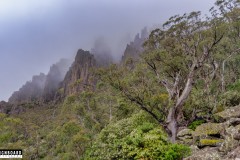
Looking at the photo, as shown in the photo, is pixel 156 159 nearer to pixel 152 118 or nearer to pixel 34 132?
pixel 152 118

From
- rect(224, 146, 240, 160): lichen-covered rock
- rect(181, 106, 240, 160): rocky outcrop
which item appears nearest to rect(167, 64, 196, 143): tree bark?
rect(181, 106, 240, 160): rocky outcrop

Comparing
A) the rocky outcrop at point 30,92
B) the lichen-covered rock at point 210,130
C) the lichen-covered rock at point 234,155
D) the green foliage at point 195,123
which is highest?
the rocky outcrop at point 30,92

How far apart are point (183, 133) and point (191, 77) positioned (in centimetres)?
433

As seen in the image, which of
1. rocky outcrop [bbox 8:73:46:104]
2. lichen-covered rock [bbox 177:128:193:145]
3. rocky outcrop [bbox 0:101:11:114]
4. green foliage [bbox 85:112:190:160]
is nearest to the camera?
green foliage [bbox 85:112:190:160]

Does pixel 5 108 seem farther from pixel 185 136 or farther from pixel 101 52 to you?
pixel 185 136

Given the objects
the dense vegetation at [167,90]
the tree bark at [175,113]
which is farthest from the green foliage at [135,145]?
the tree bark at [175,113]

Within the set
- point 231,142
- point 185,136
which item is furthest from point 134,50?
point 231,142

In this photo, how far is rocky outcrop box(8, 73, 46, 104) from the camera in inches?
6394

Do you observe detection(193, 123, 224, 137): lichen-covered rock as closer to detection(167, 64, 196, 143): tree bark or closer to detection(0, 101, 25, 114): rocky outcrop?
detection(167, 64, 196, 143): tree bark

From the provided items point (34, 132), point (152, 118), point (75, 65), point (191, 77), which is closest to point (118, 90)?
point (152, 118)

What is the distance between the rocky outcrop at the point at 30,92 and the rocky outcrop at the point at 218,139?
148 m

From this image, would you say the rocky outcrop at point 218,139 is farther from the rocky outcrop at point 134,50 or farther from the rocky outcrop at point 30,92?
the rocky outcrop at point 30,92

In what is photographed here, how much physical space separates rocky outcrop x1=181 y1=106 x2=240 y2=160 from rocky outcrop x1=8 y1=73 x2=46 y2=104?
148493 mm

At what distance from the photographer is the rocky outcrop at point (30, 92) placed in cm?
16240
